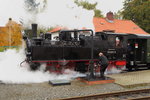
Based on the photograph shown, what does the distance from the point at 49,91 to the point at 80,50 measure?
365 centimetres

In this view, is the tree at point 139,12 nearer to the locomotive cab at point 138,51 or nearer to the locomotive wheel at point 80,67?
the locomotive cab at point 138,51

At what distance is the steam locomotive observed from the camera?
919cm

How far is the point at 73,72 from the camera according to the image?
10281mm

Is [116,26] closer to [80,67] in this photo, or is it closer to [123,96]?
[80,67]

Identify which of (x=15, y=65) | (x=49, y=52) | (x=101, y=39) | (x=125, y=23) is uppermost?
(x=125, y=23)

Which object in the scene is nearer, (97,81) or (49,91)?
(49,91)

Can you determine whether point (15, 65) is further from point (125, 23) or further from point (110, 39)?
point (125, 23)

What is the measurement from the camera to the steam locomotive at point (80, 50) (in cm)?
919

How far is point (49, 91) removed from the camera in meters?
7.09

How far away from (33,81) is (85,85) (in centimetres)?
265

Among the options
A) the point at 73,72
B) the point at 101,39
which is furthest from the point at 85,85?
the point at 101,39

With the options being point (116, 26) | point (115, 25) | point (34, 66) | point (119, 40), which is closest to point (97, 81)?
point (34, 66)

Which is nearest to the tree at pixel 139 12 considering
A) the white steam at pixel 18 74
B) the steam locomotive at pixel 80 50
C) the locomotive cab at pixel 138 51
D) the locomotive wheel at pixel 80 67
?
the locomotive cab at pixel 138 51

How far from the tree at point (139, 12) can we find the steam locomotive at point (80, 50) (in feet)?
72.0
